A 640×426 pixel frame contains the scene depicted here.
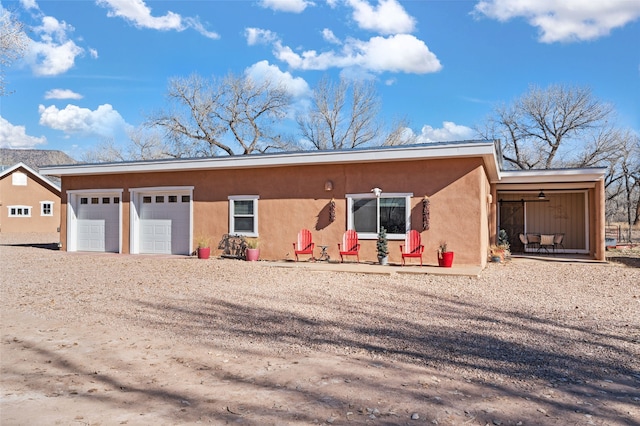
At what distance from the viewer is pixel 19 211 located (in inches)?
1305

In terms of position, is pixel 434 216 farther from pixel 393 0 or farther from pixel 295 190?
pixel 393 0

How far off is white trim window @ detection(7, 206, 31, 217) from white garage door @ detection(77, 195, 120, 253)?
2052 centimetres

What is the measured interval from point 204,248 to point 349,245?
4.16 metres

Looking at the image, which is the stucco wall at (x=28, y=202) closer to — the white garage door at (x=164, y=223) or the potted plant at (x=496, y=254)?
the white garage door at (x=164, y=223)

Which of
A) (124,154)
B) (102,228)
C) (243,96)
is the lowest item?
(102,228)

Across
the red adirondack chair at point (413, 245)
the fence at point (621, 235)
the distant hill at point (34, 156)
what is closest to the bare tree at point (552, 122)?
the fence at point (621, 235)

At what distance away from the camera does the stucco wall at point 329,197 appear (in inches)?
461

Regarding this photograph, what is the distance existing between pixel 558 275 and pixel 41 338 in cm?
998

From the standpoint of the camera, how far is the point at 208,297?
25.3ft

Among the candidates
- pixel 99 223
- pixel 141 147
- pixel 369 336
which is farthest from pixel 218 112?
pixel 369 336

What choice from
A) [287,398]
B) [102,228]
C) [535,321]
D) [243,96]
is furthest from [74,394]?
[243,96]

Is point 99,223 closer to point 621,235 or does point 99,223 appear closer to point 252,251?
point 252,251

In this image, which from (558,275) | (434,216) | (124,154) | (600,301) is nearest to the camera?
(600,301)

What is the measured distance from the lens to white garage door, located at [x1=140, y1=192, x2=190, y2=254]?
14.8 m
